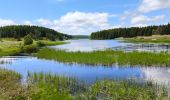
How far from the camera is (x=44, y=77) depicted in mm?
26625

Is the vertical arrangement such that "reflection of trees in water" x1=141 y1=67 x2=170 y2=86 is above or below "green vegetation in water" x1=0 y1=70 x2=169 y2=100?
below

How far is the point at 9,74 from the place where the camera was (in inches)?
1129

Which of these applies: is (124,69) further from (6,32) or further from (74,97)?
(6,32)

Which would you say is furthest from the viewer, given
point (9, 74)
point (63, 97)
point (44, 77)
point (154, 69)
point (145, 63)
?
point (145, 63)

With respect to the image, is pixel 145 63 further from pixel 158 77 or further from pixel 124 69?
pixel 158 77

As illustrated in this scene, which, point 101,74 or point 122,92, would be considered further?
point 101,74

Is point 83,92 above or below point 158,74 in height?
above

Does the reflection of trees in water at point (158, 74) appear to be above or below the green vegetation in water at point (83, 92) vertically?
below

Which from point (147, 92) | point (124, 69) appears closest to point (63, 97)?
point (147, 92)

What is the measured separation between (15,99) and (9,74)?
43.0ft

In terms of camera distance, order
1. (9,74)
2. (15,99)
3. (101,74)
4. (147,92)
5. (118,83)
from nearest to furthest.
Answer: (15,99) < (147,92) < (118,83) < (9,74) < (101,74)

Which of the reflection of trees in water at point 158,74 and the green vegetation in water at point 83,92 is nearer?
the green vegetation in water at point 83,92

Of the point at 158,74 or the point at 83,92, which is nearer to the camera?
the point at 83,92

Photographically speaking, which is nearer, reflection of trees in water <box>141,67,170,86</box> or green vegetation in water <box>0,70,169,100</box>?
green vegetation in water <box>0,70,169,100</box>
